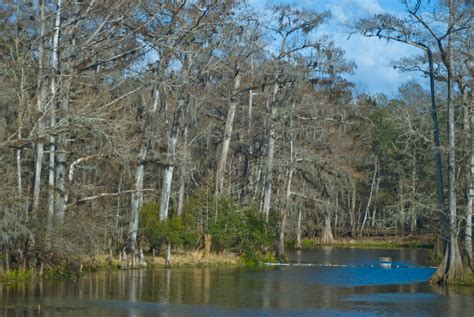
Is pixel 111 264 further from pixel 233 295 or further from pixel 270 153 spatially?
pixel 270 153

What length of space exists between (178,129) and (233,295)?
1308 cm

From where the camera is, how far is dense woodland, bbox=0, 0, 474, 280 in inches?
1016

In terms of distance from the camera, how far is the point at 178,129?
34.8 m

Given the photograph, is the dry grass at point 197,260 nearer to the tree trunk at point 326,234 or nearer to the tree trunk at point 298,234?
the tree trunk at point 298,234

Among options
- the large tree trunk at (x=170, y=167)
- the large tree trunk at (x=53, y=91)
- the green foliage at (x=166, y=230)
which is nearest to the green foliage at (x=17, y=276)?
the large tree trunk at (x=53, y=91)

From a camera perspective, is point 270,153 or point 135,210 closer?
point 135,210

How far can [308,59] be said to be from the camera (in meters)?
39.8

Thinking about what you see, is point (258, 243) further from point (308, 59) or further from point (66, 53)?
point (66, 53)

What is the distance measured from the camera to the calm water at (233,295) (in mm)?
19230

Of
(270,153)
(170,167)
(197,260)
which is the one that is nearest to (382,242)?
(270,153)

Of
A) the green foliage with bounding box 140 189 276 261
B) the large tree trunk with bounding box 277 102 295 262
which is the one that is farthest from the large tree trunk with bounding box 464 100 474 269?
the large tree trunk with bounding box 277 102 295 262

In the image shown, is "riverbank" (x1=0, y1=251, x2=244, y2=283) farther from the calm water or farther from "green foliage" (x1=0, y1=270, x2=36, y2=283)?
the calm water

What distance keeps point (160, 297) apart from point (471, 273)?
10.5m

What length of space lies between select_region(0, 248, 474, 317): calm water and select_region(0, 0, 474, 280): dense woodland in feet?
6.13
